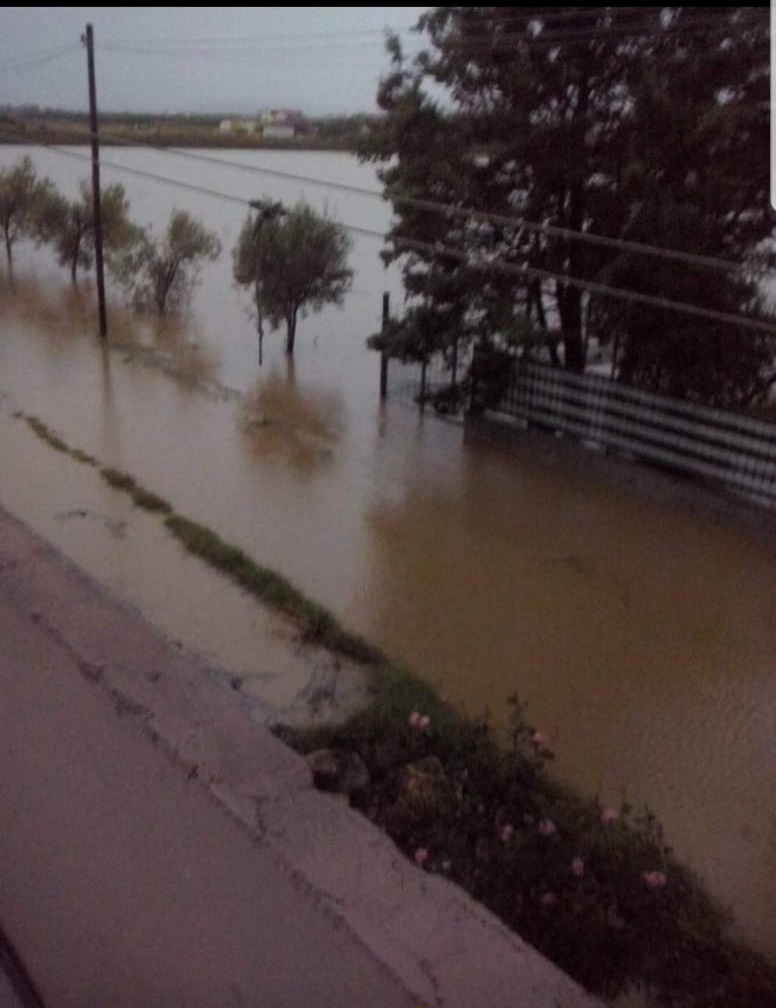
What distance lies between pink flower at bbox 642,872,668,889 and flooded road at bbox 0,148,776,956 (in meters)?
0.57

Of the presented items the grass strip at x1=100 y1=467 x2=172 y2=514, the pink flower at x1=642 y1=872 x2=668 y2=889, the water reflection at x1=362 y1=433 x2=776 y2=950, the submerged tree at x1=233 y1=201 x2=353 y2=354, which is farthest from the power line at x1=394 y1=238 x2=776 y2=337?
the submerged tree at x1=233 y1=201 x2=353 y2=354

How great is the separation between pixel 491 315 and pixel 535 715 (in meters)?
5.77

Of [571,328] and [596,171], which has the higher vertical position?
[596,171]

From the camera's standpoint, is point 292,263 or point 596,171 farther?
point 292,263

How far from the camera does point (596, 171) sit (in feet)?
32.3

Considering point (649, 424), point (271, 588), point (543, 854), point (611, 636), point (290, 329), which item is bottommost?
point (611, 636)

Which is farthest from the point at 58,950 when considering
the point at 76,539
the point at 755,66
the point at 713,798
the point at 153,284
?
the point at 153,284

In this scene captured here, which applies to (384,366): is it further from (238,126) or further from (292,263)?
(238,126)

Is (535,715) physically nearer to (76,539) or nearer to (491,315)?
(76,539)

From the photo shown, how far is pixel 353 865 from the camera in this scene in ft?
6.74

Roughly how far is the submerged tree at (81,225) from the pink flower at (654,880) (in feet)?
62.2

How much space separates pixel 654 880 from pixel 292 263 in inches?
536

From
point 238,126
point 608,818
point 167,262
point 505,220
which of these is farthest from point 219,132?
point 167,262

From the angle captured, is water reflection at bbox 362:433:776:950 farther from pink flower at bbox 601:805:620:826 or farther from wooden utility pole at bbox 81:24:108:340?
wooden utility pole at bbox 81:24:108:340
